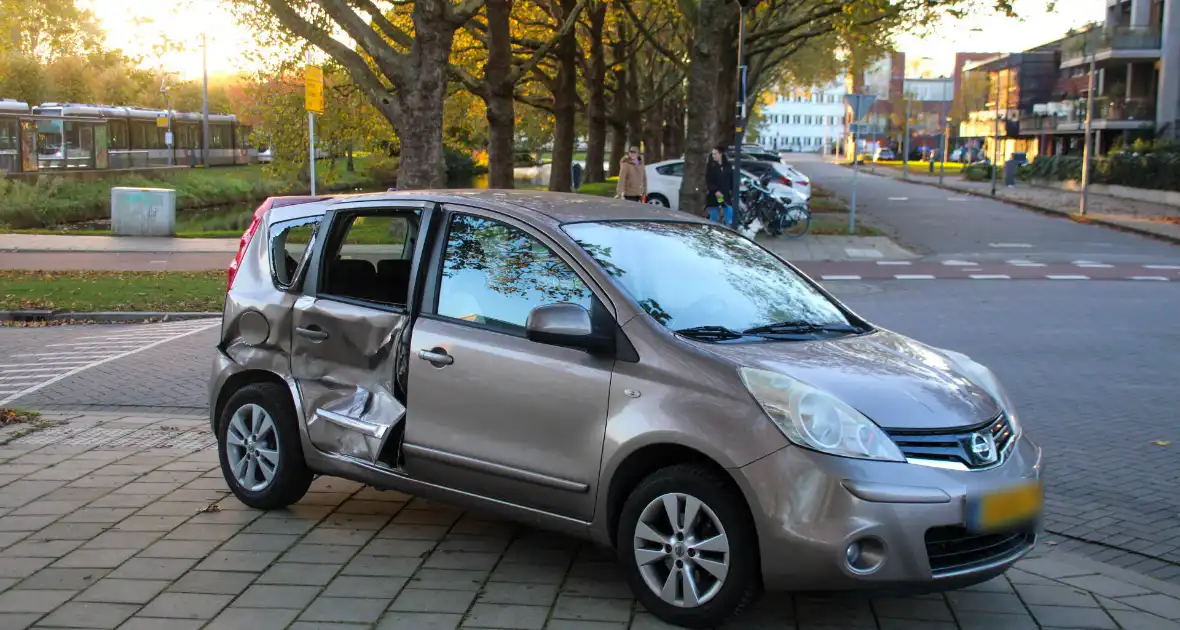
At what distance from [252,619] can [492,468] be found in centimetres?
110

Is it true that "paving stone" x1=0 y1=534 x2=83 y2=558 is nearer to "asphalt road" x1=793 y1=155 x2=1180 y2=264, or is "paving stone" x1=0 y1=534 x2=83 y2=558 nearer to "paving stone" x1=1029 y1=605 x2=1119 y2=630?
"paving stone" x1=1029 y1=605 x2=1119 y2=630

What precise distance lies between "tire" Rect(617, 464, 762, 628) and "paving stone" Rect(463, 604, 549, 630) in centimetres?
38

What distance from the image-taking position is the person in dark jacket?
20273mm

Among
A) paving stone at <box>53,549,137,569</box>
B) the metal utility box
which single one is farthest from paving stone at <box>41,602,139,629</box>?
the metal utility box

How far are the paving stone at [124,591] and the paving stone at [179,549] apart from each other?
0.32 metres

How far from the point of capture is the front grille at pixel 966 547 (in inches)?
157

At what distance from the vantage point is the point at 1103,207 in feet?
124

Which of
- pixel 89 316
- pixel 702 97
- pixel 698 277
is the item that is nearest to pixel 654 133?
pixel 702 97

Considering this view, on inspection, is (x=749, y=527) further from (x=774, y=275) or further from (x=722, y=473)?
(x=774, y=275)

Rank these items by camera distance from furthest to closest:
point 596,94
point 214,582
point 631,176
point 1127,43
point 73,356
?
point 1127,43 → point 596,94 → point 631,176 → point 73,356 → point 214,582

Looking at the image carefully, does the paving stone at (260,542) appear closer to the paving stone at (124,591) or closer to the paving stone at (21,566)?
the paving stone at (124,591)

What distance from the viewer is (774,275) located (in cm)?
537

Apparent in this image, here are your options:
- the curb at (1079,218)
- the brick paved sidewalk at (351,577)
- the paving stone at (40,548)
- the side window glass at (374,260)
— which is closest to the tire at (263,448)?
the brick paved sidewalk at (351,577)

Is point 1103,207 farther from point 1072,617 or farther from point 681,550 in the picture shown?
point 681,550
